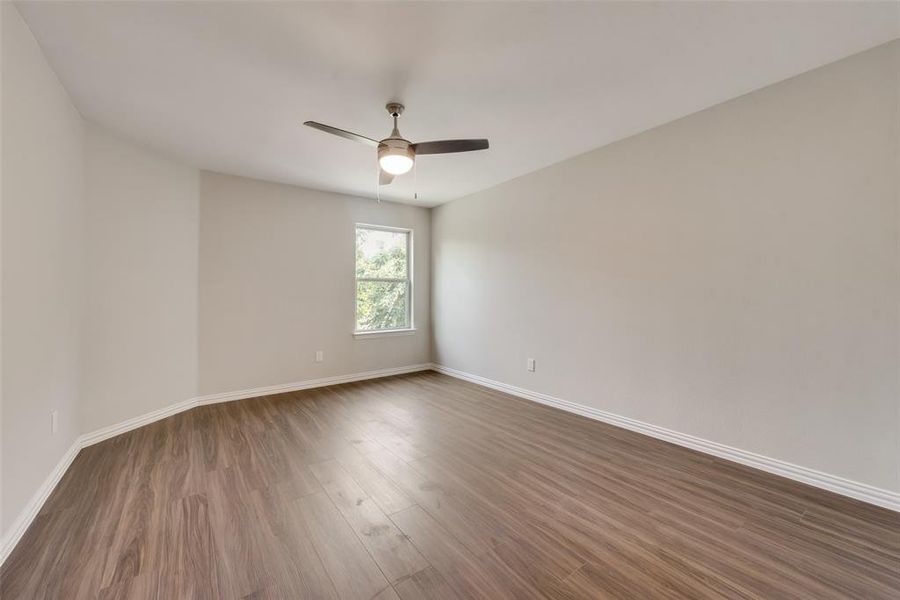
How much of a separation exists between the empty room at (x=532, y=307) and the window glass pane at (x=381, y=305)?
4.38 feet

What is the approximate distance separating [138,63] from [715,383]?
4.21 metres

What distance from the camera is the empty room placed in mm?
1615

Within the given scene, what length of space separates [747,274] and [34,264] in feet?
14.0

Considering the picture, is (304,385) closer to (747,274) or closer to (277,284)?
(277,284)

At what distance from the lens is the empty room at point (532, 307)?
1615mm

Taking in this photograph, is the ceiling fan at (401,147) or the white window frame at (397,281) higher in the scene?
the ceiling fan at (401,147)

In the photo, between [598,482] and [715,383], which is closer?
[598,482]

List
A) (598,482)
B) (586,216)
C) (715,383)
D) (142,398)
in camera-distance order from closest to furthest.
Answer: (598,482), (715,383), (142,398), (586,216)

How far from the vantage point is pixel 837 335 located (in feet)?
6.77

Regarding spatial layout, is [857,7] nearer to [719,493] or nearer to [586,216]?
[586,216]

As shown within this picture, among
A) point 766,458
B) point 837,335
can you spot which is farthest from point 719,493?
point 837,335

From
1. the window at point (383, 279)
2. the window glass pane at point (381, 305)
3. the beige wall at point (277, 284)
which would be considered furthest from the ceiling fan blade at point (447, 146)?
the window glass pane at point (381, 305)

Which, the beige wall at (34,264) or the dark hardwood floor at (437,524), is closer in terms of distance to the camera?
the dark hardwood floor at (437,524)

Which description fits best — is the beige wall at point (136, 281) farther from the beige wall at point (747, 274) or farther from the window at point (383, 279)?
the beige wall at point (747, 274)
